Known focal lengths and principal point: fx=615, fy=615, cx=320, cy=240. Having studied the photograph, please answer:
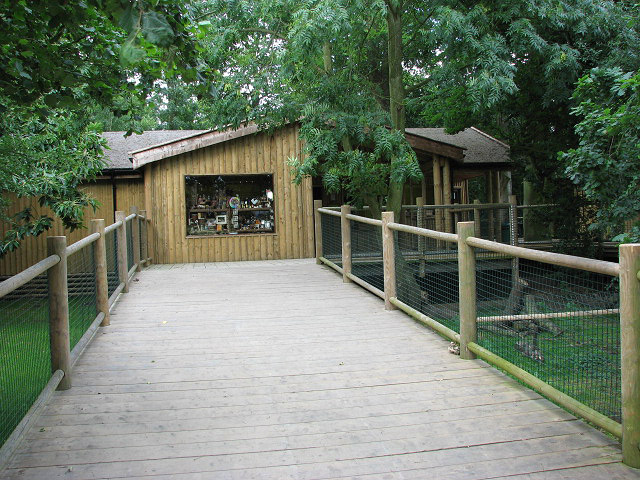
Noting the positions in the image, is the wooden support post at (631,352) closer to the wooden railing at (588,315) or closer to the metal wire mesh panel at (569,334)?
the wooden railing at (588,315)

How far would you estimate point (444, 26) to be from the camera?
9180 millimetres

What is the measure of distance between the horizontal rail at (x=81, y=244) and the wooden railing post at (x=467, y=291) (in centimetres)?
317

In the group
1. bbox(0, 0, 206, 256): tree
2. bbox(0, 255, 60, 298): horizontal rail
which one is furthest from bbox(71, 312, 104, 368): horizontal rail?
bbox(0, 0, 206, 256): tree

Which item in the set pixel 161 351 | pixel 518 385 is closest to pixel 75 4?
pixel 161 351

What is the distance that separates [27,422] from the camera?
3559 mm

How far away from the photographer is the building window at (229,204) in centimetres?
1401

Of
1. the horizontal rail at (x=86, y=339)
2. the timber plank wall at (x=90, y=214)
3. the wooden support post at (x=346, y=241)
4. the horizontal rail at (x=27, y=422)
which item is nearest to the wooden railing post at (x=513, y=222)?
the wooden support post at (x=346, y=241)

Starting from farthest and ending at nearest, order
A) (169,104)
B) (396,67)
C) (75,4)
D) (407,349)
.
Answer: (169,104), (396,67), (407,349), (75,4)

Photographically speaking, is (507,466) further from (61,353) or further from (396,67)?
(396,67)

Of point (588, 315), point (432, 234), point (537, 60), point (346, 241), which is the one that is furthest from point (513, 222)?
point (588, 315)

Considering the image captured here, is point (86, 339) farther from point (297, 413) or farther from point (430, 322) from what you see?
point (430, 322)

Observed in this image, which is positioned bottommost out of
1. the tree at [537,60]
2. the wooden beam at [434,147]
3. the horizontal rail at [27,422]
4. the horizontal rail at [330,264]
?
the horizontal rail at [27,422]

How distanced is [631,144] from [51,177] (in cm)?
830

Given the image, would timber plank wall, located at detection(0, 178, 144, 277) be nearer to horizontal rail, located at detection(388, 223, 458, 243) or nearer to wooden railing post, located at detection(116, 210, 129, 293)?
wooden railing post, located at detection(116, 210, 129, 293)
